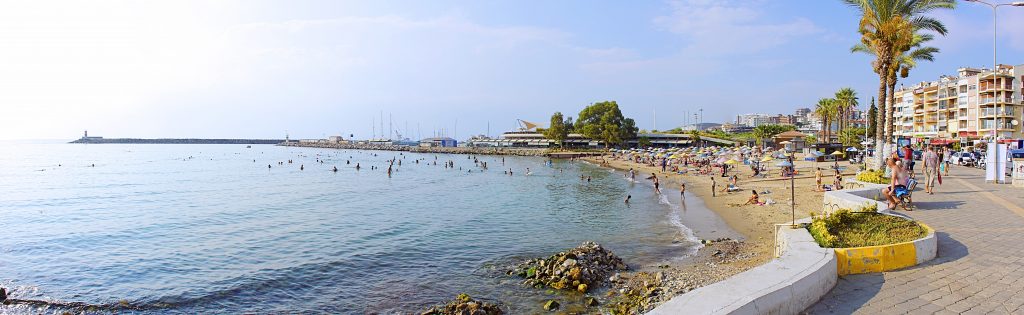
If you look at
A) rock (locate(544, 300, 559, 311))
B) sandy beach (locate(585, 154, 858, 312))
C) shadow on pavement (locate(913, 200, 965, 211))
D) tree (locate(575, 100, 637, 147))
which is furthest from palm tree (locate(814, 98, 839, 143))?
rock (locate(544, 300, 559, 311))

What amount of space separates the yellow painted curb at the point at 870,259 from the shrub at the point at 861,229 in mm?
418

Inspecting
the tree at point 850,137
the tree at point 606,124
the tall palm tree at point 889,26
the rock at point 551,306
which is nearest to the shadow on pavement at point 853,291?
the rock at point 551,306

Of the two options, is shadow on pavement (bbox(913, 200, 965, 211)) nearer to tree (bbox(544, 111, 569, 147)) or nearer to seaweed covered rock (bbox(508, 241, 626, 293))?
seaweed covered rock (bbox(508, 241, 626, 293))

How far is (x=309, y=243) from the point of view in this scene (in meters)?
21.8

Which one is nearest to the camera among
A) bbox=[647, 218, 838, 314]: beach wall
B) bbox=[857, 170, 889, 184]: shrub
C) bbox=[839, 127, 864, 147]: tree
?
bbox=[647, 218, 838, 314]: beach wall

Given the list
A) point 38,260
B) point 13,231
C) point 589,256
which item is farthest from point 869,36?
point 13,231

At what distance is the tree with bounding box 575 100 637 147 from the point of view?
112m

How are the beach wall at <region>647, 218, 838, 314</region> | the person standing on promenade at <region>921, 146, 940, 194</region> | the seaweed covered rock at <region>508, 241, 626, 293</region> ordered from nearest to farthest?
1. the beach wall at <region>647, 218, 838, 314</region>
2. the seaweed covered rock at <region>508, 241, 626, 293</region>
3. the person standing on promenade at <region>921, 146, 940, 194</region>

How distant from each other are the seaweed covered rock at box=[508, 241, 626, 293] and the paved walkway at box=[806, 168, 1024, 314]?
654 centimetres

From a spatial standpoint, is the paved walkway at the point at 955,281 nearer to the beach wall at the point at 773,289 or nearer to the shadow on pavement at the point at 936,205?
the beach wall at the point at 773,289

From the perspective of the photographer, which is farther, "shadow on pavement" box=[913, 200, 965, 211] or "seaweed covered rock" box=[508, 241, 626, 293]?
"shadow on pavement" box=[913, 200, 965, 211]

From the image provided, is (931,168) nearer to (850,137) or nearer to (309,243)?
(309,243)

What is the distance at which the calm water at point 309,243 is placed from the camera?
14.4 metres

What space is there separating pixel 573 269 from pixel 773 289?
25.7ft
